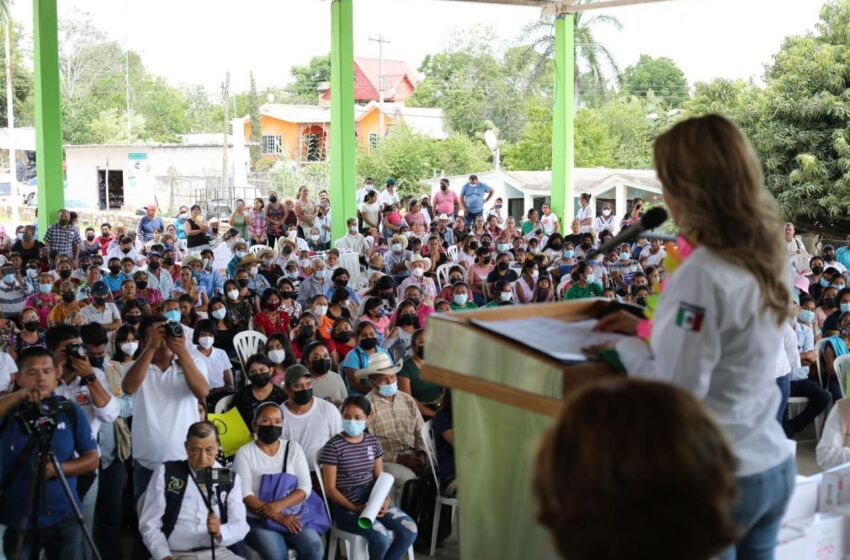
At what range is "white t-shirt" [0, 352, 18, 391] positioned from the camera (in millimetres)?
6807

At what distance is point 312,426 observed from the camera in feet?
20.1

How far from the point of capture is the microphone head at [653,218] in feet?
7.01

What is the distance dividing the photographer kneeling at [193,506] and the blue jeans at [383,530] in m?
0.69

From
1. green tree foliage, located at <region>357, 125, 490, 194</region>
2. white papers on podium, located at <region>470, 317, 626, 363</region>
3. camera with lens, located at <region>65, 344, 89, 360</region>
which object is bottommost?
camera with lens, located at <region>65, 344, 89, 360</region>

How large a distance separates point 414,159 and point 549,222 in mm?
15767

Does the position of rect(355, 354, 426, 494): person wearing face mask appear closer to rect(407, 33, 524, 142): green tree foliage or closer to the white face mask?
the white face mask

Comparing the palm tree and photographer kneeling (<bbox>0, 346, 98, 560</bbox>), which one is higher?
the palm tree

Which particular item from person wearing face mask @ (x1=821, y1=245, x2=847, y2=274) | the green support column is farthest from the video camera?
the green support column

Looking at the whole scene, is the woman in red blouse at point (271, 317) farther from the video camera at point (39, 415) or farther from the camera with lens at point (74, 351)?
the video camera at point (39, 415)

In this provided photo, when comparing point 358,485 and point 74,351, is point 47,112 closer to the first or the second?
point 74,351

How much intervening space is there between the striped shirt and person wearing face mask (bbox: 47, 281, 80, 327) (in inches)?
182

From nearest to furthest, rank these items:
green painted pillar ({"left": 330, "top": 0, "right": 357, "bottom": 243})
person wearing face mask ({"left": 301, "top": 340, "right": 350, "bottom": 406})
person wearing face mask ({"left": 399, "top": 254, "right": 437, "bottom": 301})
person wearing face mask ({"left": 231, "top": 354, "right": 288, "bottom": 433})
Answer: person wearing face mask ({"left": 231, "top": 354, "right": 288, "bottom": 433}) → person wearing face mask ({"left": 301, "top": 340, "right": 350, "bottom": 406}) → person wearing face mask ({"left": 399, "top": 254, "right": 437, "bottom": 301}) → green painted pillar ({"left": 330, "top": 0, "right": 357, "bottom": 243})

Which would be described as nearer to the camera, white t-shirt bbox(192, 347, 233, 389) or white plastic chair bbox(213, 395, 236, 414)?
Answer: white plastic chair bbox(213, 395, 236, 414)

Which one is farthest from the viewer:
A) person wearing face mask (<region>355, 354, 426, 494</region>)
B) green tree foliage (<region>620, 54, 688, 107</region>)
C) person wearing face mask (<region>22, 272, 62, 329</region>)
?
green tree foliage (<region>620, 54, 688, 107</region>)
